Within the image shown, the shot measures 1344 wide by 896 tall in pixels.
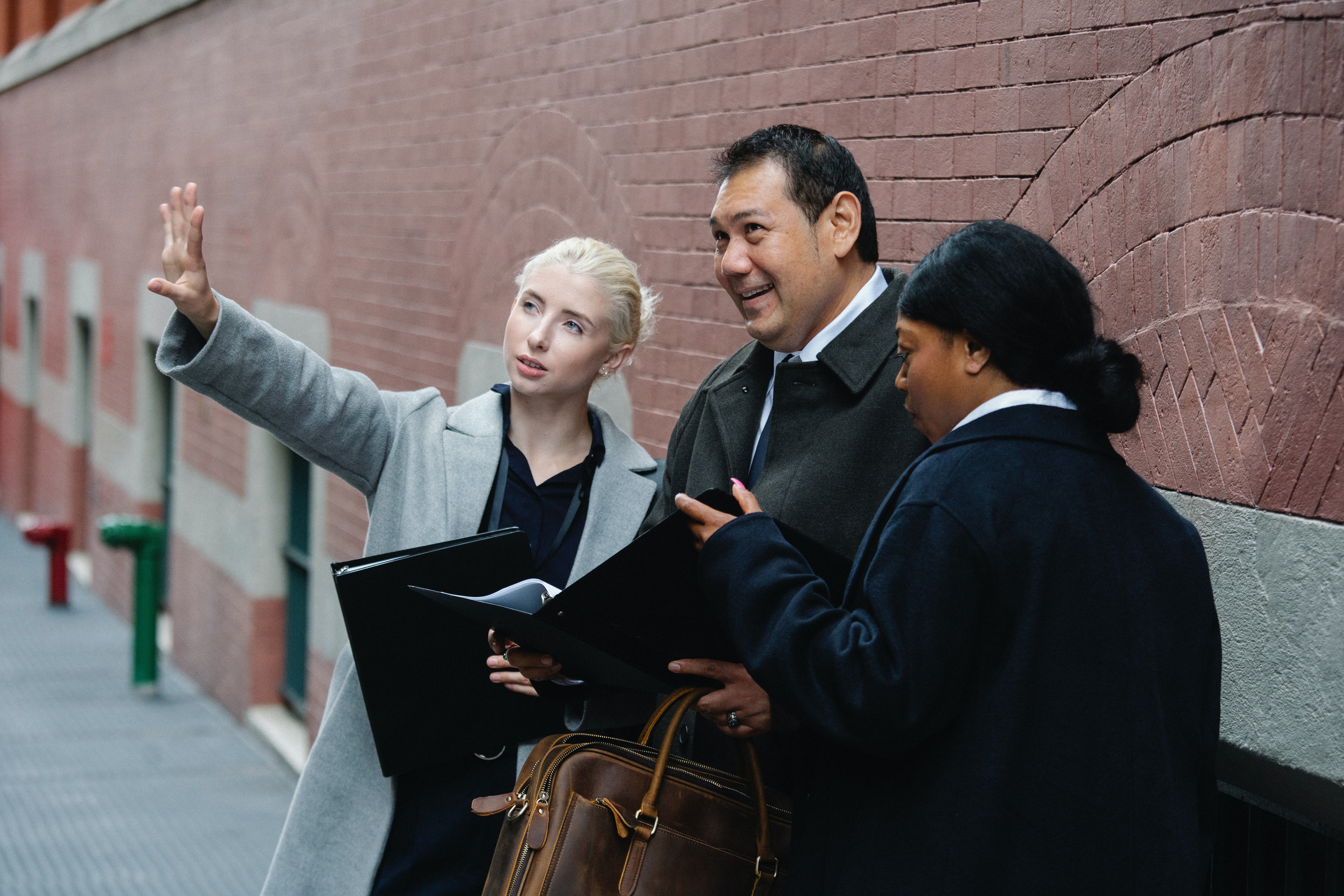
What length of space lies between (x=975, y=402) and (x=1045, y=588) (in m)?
0.27

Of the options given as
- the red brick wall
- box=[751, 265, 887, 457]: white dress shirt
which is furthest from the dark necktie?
the red brick wall

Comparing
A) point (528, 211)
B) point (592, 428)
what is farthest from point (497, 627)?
point (528, 211)

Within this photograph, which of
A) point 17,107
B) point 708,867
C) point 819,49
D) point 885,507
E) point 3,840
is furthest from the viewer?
point 17,107

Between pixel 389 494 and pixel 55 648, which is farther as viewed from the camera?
pixel 55 648

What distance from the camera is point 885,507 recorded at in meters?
1.76

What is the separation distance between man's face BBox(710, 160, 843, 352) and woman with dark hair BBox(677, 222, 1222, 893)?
1.75ft

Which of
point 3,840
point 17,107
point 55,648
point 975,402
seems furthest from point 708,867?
point 17,107

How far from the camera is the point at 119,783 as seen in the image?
7.26m

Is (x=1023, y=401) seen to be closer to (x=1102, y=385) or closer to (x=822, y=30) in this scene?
(x=1102, y=385)

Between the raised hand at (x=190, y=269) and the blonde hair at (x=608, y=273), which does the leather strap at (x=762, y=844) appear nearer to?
the blonde hair at (x=608, y=273)

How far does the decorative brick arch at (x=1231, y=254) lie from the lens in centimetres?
213

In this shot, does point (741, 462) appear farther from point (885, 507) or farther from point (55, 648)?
point (55, 648)

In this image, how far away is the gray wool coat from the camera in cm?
263

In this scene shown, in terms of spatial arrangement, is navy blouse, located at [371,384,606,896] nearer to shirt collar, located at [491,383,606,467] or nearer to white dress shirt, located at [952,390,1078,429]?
shirt collar, located at [491,383,606,467]
